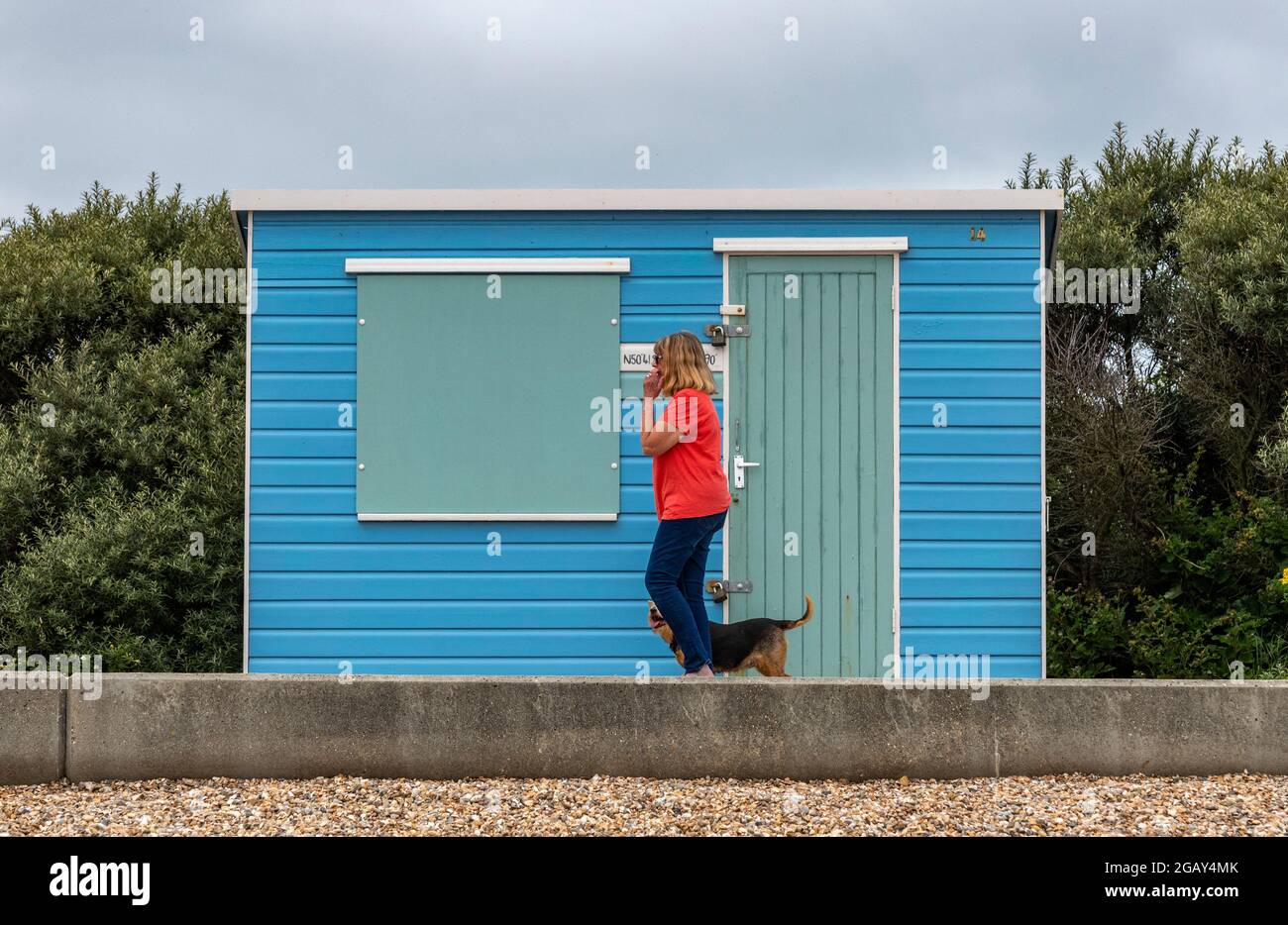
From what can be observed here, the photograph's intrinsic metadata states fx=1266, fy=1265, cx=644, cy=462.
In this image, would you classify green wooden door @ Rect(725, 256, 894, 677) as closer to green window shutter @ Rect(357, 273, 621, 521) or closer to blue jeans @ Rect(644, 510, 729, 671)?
green window shutter @ Rect(357, 273, 621, 521)

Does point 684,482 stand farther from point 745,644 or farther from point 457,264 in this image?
point 457,264

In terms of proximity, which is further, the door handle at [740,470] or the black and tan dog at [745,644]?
the door handle at [740,470]

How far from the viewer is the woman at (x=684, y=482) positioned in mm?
5305

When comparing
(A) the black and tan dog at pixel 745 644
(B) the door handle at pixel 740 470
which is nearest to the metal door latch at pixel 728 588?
(A) the black and tan dog at pixel 745 644

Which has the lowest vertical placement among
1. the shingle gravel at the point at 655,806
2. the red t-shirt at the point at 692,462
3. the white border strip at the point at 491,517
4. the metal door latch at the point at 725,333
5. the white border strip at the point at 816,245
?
the shingle gravel at the point at 655,806

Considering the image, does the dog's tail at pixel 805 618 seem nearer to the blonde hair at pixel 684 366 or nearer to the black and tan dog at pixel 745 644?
the black and tan dog at pixel 745 644

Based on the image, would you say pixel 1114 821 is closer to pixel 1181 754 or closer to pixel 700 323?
pixel 1181 754

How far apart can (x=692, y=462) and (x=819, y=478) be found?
4.62 feet

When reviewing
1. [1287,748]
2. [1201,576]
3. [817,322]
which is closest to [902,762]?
[1287,748]

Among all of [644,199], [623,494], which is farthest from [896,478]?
[644,199]

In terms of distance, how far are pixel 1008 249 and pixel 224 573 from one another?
524cm

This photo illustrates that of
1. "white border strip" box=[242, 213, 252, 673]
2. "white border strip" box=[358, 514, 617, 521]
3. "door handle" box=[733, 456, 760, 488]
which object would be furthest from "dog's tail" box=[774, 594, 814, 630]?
"white border strip" box=[242, 213, 252, 673]

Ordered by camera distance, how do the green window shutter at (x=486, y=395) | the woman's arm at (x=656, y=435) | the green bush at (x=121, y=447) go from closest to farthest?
the woman's arm at (x=656, y=435)
the green window shutter at (x=486, y=395)
the green bush at (x=121, y=447)

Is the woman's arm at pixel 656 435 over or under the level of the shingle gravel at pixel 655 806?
over
